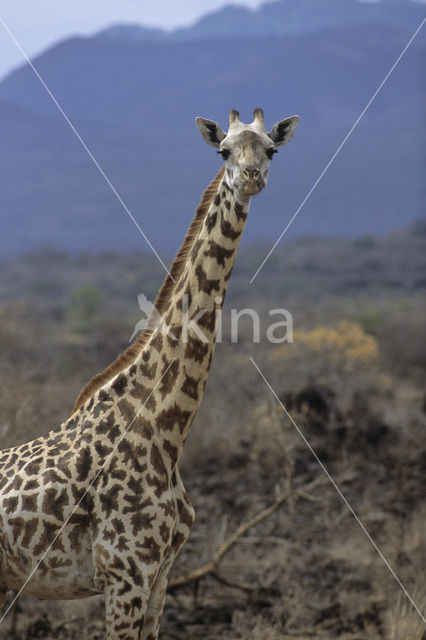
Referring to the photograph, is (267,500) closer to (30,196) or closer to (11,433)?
(11,433)

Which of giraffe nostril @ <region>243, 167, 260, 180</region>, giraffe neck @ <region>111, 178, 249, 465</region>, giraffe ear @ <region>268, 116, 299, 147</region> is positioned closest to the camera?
giraffe nostril @ <region>243, 167, 260, 180</region>

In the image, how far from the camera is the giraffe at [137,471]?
4.05 m

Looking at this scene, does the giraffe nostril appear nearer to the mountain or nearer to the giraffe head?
the giraffe head

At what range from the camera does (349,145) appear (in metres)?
162

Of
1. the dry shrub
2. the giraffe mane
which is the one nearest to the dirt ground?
the dry shrub

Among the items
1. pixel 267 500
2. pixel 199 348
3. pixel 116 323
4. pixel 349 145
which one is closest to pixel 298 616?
pixel 267 500

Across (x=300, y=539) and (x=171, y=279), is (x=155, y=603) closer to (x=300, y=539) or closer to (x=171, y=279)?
(x=171, y=279)

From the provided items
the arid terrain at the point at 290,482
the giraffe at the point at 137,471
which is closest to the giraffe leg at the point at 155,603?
the giraffe at the point at 137,471

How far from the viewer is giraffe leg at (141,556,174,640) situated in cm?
422

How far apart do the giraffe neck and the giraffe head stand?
17 centimetres

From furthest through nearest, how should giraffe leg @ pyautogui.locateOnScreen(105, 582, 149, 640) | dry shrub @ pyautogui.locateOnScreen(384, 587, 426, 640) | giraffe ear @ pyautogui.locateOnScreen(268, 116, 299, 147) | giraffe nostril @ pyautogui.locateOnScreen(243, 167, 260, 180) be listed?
dry shrub @ pyautogui.locateOnScreen(384, 587, 426, 640)
giraffe ear @ pyautogui.locateOnScreen(268, 116, 299, 147)
giraffe leg @ pyautogui.locateOnScreen(105, 582, 149, 640)
giraffe nostril @ pyautogui.locateOnScreen(243, 167, 260, 180)

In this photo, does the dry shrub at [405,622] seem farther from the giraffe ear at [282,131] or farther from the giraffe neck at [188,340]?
the giraffe ear at [282,131]

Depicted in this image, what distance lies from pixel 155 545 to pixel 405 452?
797 cm

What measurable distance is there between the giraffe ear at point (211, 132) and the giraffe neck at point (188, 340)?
32cm
